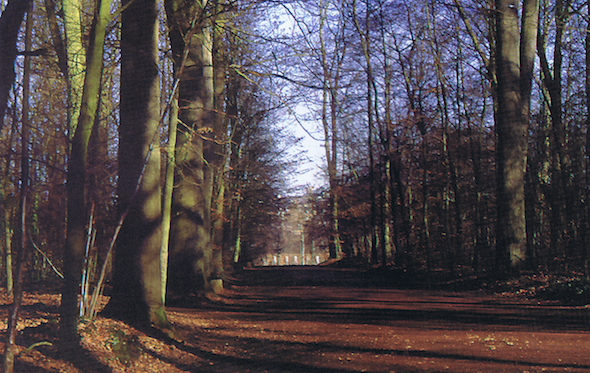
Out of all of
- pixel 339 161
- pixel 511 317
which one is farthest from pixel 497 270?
pixel 339 161

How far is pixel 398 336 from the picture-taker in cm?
873

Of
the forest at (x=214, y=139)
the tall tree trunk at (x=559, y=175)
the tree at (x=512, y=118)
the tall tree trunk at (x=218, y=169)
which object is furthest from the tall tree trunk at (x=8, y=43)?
the tall tree trunk at (x=559, y=175)

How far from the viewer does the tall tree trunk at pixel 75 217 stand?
5.86 m

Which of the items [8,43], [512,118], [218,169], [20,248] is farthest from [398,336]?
[218,169]

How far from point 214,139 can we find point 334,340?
30.5 feet

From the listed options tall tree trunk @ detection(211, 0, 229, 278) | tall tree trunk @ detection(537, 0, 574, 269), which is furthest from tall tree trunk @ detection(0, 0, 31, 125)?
tall tree trunk @ detection(537, 0, 574, 269)

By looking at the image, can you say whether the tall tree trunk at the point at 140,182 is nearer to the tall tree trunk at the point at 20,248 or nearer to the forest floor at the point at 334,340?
the forest floor at the point at 334,340

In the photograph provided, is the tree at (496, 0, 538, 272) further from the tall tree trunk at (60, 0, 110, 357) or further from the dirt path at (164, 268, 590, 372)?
the tall tree trunk at (60, 0, 110, 357)

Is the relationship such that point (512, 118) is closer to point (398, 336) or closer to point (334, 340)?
point (398, 336)

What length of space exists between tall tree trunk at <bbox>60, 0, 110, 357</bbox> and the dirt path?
6.04 feet

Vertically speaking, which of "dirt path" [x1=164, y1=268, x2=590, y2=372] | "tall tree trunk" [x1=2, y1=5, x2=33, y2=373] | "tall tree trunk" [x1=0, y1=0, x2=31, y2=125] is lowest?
"dirt path" [x1=164, y1=268, x2=590, y2=372]

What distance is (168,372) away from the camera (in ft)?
21.1

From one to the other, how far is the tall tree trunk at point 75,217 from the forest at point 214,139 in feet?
0.05

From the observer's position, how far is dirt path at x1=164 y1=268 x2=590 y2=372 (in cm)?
665
